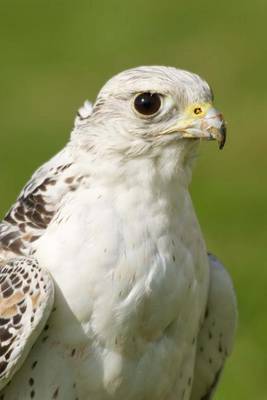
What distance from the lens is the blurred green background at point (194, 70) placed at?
49.6 ft

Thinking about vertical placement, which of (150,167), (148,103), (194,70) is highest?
(148,103)

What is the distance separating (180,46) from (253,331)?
777 cm

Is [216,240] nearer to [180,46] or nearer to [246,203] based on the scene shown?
[246,203]

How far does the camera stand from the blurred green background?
49.6 ft

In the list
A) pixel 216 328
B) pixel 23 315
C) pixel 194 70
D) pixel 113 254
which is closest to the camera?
pixel 23 315

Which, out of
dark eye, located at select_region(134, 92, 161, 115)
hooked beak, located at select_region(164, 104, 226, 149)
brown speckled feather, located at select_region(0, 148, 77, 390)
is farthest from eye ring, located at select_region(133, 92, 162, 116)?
brown speckled feather, located at select_region(0, 148, 77, 390)

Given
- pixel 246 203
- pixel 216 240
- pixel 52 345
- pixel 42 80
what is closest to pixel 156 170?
pixel 52 345

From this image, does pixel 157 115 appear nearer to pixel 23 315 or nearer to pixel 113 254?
pixel 113 254

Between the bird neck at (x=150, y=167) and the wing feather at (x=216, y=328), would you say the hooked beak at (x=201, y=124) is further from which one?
the wing feather at (x=216, y=328)

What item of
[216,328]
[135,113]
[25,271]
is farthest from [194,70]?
[25,271]

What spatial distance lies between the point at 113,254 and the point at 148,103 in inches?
28.2

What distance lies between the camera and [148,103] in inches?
347

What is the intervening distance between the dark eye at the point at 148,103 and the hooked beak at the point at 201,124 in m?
0.13

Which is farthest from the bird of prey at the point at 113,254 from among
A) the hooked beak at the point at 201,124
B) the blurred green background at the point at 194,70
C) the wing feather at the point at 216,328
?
the blurred green background at the point at 194,70
